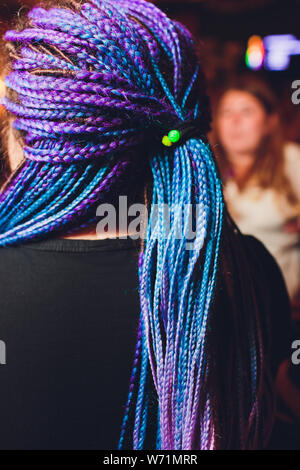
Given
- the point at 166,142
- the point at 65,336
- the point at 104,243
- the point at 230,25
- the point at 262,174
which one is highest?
the point at 230,25

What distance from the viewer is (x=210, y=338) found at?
698 mm

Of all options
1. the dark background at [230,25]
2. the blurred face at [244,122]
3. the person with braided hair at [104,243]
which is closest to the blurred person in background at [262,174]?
the blurred face at [244,122]

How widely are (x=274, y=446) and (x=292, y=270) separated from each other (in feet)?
3.83

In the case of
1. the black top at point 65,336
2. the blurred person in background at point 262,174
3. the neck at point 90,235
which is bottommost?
the black top at point 65,336

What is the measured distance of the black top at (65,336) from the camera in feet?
2.23

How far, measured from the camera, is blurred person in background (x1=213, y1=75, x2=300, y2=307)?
2.31 m

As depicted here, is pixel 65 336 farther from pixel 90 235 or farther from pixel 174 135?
pixel 174 135

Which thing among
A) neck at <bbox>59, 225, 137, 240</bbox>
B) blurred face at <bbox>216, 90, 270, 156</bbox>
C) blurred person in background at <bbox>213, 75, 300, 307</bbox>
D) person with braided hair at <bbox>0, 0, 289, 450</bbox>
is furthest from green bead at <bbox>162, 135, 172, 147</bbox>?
blurred face at <bbox>216, 90, 270, 156</bbox>

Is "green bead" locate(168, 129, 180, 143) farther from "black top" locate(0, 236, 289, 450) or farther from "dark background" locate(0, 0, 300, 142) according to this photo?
"dark background" locate(0, 0, 300, 142)

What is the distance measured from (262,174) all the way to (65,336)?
6.65 feet

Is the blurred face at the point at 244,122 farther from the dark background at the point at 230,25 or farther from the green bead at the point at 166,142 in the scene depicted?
the green bead at the point at 166,142

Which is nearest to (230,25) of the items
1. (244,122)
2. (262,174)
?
(244,122)

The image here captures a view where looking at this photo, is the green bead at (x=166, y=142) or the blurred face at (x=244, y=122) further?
the blurred face at (x=244, y=122)

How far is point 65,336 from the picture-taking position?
680mm
